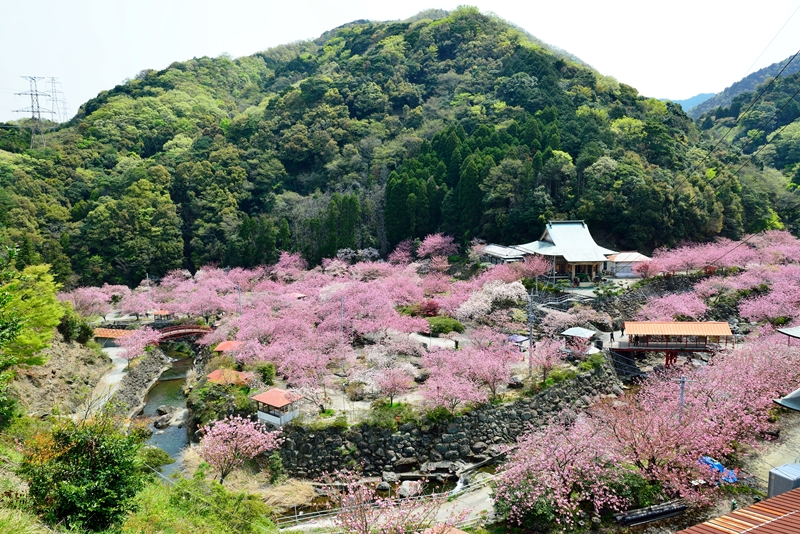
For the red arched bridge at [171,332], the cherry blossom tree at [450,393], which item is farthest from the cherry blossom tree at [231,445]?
the red arched bridge at [171,332]

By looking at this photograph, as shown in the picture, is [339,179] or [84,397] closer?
[84,397]

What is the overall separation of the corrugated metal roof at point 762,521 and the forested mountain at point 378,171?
2965 centimetres

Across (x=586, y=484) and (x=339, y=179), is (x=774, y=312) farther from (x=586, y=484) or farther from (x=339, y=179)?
(x=339, y=179)

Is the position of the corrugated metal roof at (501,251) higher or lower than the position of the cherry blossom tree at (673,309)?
higher

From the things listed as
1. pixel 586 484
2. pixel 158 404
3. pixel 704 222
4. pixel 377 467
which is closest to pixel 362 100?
pixel 704 222

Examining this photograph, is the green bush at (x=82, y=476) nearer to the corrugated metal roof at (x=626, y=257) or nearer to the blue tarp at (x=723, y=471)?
the blue tarp at (x=723, y=471)

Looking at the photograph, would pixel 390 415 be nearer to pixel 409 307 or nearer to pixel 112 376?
pixel 409 307

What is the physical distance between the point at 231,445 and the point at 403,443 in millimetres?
6590

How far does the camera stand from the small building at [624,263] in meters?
35.0

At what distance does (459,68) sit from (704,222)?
41.8 metres

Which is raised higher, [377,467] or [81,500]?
[81,500]

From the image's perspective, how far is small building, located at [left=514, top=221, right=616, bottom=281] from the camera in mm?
34188

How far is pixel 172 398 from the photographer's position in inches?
1118

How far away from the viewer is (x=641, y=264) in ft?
114
